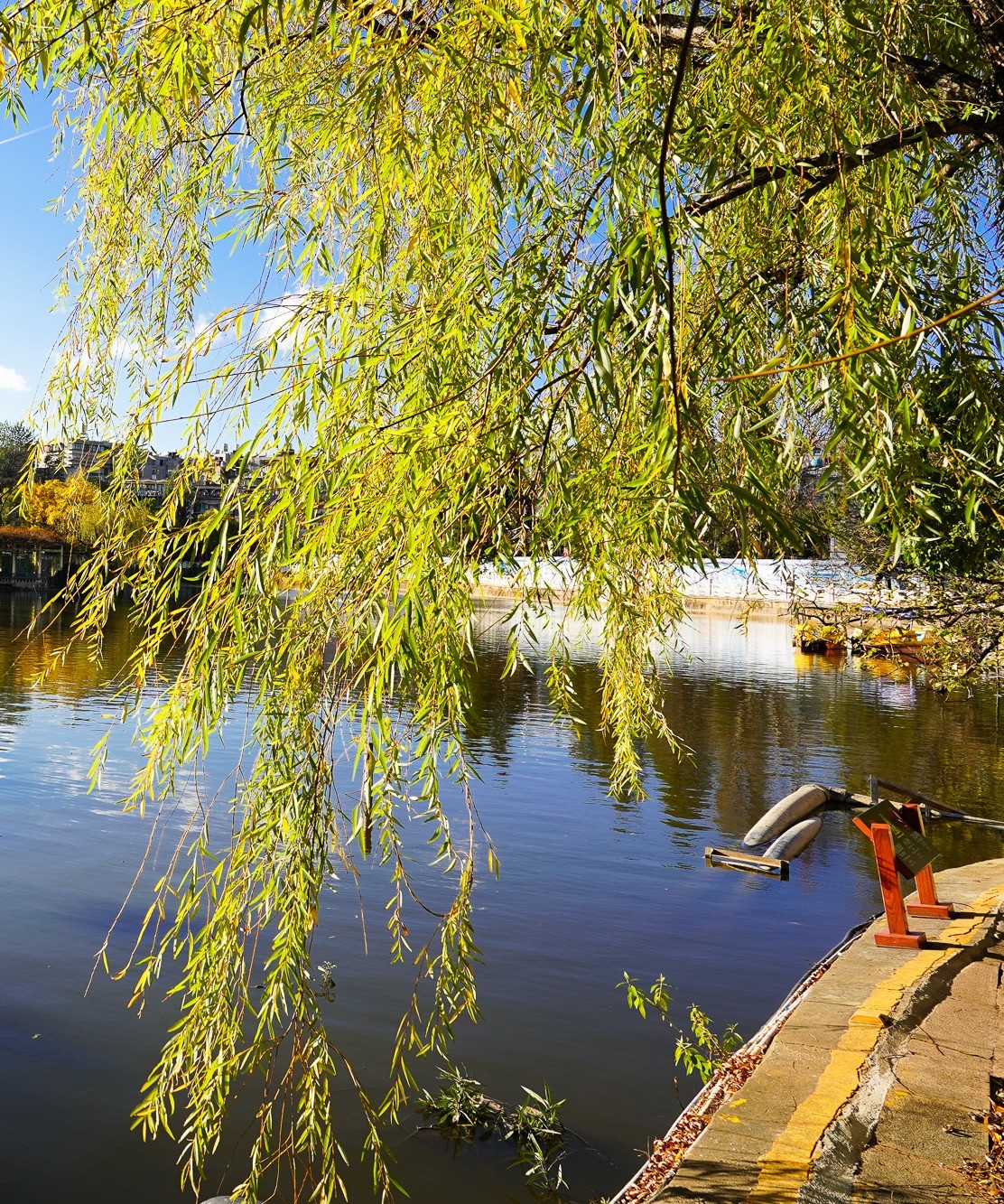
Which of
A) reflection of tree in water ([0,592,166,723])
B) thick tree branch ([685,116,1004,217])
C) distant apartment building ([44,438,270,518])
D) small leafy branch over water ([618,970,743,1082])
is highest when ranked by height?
thick tree branch ([685,116,1004,217])

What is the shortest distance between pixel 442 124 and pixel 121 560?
4.55 feet

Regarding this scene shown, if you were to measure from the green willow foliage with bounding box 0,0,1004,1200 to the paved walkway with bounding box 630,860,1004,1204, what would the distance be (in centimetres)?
113

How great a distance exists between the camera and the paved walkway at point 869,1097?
3.19m

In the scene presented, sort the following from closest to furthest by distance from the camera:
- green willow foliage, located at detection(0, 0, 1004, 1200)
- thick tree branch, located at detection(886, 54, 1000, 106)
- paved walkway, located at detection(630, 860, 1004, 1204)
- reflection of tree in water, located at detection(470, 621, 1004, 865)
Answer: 1. green willow foliage, located at detection(0, 0, 1004, 1200)
2. thick tree branch, located at detection(886, 54, 1000, 106)
3. paved walkway, located at detection(630, 860, 1004, 1204)
4. reflection of tree in water, located at detection(470, 621, 1004, 865)

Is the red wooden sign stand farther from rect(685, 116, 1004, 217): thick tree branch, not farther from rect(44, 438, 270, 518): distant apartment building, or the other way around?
rect(44, 438, 270, 518): distant apartment building

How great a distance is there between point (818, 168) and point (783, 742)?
55.9 ft

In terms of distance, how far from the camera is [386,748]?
245 cm

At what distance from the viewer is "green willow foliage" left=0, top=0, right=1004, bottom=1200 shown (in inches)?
86.0

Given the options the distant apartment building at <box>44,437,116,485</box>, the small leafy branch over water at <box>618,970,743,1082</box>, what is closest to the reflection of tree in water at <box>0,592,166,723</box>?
the small leafy branch over water at <box>618,970,743,1082</box>

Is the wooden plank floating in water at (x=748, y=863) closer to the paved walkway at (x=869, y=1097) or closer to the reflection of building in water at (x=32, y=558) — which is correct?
the paved walkway at (x=869, y=1097)

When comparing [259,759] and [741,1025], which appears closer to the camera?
[259,759]

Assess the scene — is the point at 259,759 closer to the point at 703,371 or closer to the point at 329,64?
the point at 703,371

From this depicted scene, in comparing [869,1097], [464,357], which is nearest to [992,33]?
[464,357]

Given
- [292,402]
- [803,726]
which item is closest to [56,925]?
[292,402]
